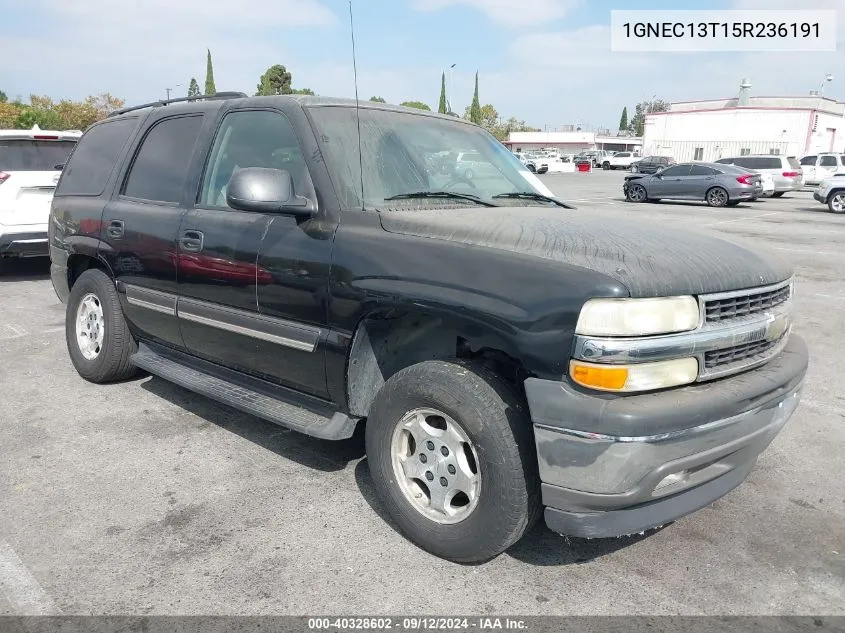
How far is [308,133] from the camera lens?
338 cm

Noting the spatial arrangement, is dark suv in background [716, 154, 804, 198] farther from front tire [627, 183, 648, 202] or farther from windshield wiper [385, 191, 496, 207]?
windshield wiper [385, 191, 496, 207]

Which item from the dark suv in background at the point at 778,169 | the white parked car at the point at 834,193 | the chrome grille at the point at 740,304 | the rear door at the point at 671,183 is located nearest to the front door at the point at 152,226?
the chrome grille at the point at 740,304

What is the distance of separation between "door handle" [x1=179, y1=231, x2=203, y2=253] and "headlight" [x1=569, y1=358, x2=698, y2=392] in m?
2.29

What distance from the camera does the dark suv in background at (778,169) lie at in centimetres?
2544

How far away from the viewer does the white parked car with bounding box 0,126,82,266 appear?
27.1 feet

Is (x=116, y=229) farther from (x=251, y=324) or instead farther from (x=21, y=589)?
(x=21, y=589)

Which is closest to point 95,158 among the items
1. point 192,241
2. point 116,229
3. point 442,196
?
point 116,229

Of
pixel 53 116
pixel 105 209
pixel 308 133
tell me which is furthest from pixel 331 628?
pixel 53 116

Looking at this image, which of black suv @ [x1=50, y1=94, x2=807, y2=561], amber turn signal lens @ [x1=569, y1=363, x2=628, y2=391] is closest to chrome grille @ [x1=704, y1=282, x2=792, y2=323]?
black suv @ [x1=50, y1=94, x2=807, y2=561]

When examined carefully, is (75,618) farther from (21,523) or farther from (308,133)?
(308,133)

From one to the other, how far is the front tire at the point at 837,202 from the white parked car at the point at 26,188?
20.6 metres

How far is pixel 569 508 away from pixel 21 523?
2419 millimetres

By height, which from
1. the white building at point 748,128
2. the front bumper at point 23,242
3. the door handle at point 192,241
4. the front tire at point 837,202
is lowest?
the front tire at point 837,202

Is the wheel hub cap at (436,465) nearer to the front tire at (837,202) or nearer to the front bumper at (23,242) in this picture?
the front bumper at (23,242)
